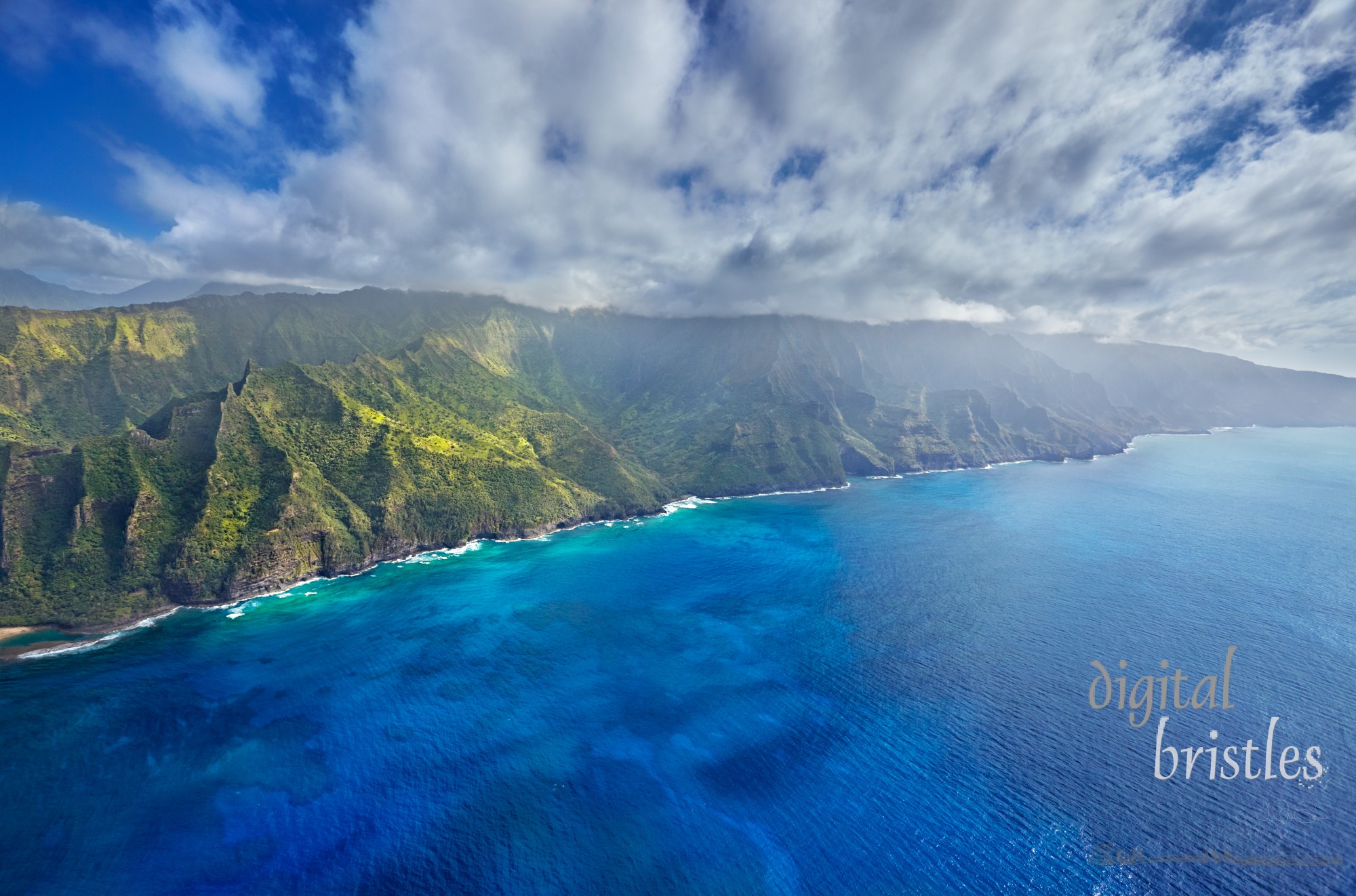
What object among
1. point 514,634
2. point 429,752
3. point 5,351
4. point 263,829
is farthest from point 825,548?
point 5,351

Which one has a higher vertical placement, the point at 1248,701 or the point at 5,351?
the point at 5,351

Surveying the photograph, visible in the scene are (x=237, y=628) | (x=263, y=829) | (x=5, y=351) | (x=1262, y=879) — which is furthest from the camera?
(x=5, y=351)

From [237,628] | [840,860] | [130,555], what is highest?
[130,555]

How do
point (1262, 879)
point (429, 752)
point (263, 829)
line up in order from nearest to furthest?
point (1262, 879) < point (263, 829) < point (429, 752)

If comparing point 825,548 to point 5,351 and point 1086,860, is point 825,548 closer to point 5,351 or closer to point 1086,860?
point 1086,860

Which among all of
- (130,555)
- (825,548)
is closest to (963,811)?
(825,548)

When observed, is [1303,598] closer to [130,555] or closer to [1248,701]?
[1248,701]

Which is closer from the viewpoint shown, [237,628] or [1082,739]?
[1082,739]
